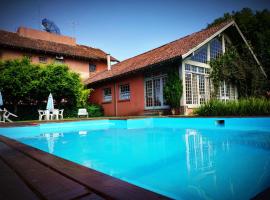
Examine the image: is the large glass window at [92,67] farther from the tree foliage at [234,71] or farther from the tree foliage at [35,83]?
the tree foliage at [234,71]

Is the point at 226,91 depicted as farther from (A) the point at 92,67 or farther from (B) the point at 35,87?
(A) the point at 92,67

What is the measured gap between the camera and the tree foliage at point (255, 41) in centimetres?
1461

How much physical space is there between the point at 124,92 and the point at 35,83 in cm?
687

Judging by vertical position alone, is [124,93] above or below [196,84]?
below

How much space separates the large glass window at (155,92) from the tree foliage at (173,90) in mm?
1071

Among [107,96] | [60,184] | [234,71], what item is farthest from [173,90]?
[60,184]

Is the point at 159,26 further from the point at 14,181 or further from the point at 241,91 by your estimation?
the point at 14,181

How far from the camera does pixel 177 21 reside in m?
17.5

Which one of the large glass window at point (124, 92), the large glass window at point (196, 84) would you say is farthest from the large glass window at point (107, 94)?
the large glass window at point (196, 84)

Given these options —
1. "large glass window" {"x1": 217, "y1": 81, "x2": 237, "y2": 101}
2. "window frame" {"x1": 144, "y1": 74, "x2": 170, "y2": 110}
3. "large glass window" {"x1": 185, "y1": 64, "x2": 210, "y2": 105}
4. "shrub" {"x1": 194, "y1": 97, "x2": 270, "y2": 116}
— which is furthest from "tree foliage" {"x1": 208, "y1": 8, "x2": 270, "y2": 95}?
"window frame" {"x1": 144, "y1": 74, "x2": 170, "y2": 110}

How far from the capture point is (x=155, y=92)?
14.8 m

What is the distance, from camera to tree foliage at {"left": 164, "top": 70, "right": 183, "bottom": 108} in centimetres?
1274

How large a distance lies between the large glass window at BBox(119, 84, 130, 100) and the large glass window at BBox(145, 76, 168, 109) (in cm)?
231

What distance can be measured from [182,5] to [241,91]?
27.3ft
